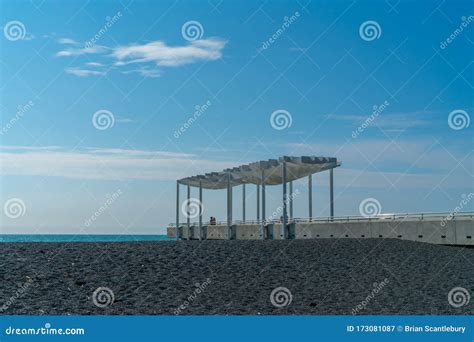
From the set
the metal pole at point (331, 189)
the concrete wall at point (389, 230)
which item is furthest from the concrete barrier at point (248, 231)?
the metal pole at point (331, 189)

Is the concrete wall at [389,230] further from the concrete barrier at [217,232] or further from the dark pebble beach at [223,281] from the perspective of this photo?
the concrete barrier at [217,232]

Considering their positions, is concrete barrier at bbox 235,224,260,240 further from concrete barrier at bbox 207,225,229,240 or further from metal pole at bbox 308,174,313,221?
metal pole at bbox 308,174,313,221

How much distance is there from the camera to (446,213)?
29.2 metres

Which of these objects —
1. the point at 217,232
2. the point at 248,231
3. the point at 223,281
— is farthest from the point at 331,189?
the point at 223,281

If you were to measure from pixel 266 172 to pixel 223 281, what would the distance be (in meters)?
25.0

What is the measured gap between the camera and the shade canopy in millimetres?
37594

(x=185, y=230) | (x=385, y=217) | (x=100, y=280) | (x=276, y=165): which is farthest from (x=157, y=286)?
(x=185, y=230)

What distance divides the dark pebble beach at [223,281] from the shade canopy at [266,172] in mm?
14317

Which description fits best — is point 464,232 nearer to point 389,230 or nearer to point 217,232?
point 389,230

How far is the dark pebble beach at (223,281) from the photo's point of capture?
14031mm

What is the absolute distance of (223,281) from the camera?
1681cm

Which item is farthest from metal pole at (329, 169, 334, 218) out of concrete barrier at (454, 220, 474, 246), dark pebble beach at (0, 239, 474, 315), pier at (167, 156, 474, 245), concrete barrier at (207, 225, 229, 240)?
dark pebble beach at (0, 239, 474, 315)

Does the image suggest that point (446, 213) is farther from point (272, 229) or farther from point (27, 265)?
point (27, 265)

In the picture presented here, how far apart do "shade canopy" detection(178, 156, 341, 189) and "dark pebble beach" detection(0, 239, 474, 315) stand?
47.0ft
